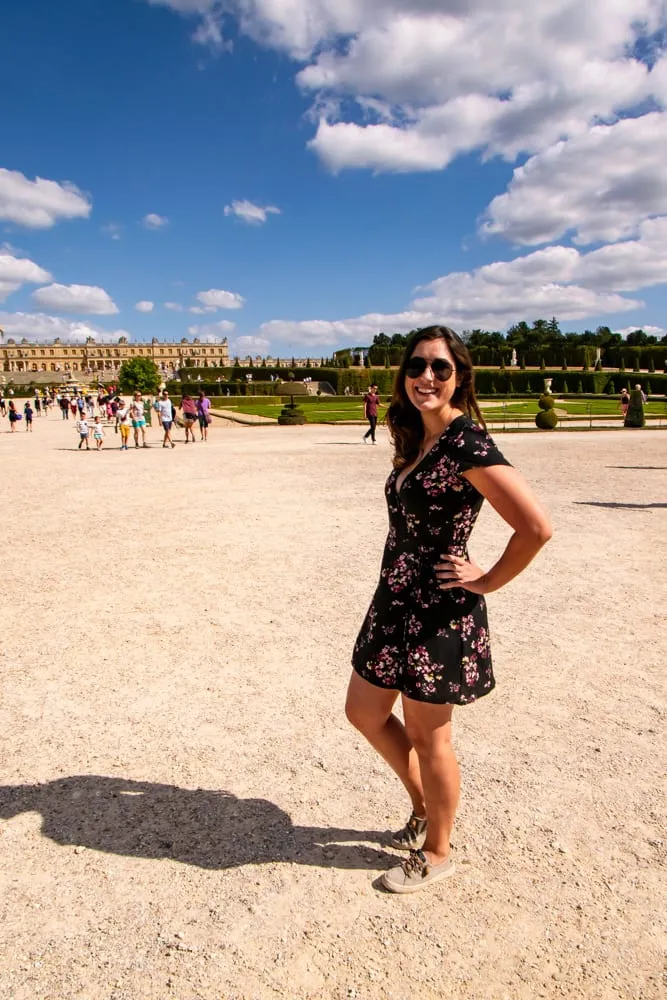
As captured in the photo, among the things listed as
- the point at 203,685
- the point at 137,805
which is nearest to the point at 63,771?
the point at 137,805

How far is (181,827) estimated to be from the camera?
277 centimetres

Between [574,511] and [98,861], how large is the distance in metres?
7.99

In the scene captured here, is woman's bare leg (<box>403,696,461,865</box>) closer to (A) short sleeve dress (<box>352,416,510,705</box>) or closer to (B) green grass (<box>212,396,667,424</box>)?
(A) short sleeve dress (<box>352,416,510,705</box>)

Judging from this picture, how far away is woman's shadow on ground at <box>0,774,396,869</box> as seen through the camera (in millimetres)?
2602

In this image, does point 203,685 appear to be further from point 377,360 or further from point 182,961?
point 377,360

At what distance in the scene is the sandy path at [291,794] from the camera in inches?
82.6

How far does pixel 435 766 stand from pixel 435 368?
1.44m

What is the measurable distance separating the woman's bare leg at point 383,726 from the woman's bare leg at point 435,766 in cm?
8

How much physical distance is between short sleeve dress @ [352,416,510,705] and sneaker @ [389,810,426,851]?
72 cm

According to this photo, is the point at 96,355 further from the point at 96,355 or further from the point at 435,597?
the point at 435,597

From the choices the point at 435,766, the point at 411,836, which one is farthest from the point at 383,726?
the point at 411,836

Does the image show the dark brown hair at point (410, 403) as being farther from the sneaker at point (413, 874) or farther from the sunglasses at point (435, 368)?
the sneaker at point (413, 874)

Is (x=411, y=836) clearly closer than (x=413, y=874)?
No

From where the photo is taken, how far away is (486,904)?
7.62 feet
